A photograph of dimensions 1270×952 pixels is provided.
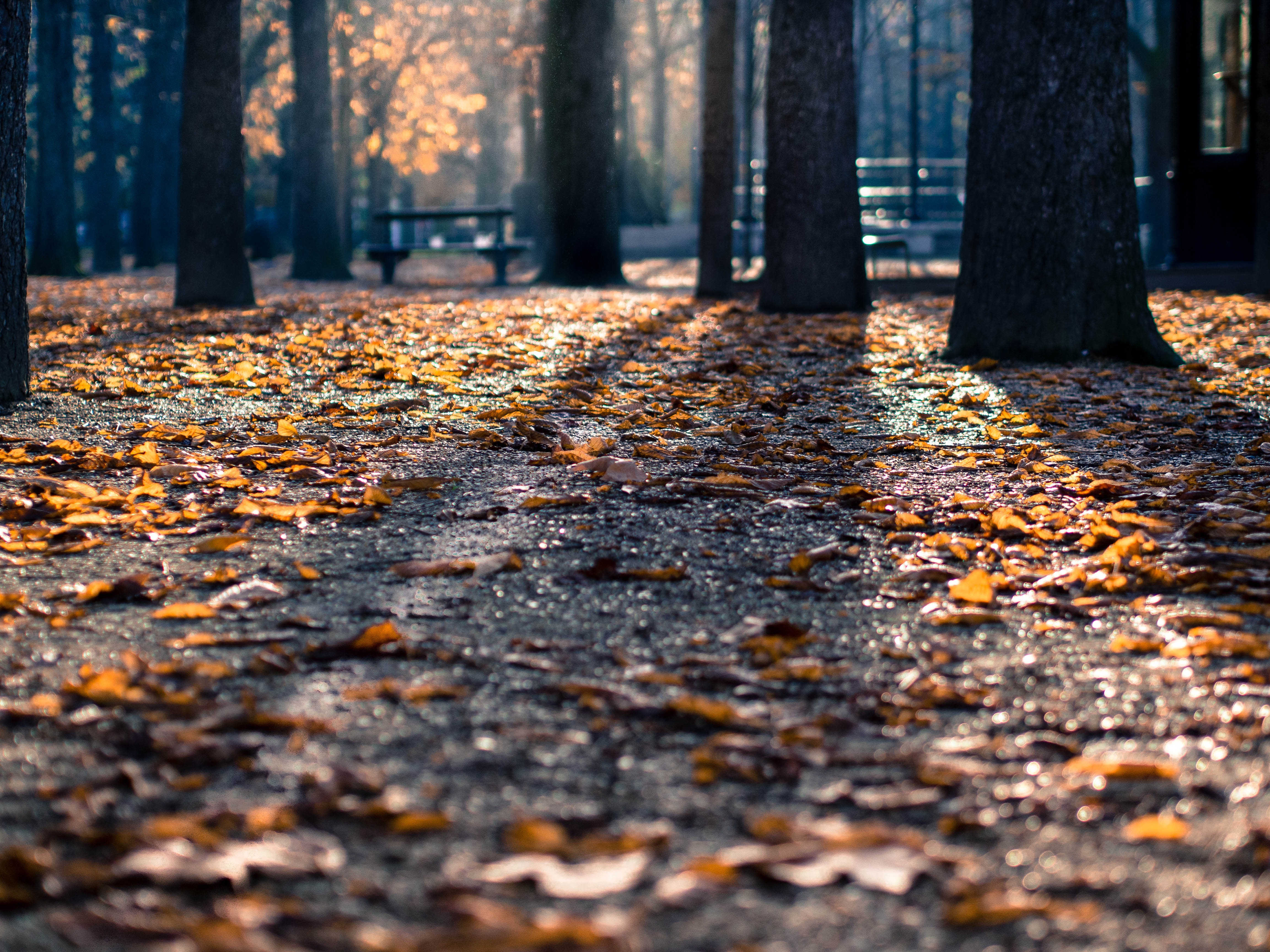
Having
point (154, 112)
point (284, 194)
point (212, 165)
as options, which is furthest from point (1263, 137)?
point (154, 112)

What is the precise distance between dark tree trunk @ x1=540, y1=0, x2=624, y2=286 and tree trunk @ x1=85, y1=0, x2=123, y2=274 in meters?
12.2

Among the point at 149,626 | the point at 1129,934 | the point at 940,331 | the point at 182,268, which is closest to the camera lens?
the point at 1129,934

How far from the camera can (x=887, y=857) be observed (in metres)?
1.87

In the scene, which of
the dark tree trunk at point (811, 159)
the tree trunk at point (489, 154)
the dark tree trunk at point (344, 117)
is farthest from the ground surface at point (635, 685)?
the tree trunk at point (489, 154)

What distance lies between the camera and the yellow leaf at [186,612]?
10.1 ft

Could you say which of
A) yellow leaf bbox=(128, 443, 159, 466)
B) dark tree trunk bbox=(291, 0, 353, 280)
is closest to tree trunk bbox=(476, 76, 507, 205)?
dark tree trunk bbox=(291, 0, 353, 280)

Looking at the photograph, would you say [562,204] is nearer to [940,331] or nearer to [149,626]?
[940,331]

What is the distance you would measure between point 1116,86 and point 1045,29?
1.81 ft

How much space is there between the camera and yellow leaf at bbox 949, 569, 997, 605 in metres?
3.21

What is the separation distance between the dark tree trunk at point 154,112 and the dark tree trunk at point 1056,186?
71.3 feet

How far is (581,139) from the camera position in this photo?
16.1m

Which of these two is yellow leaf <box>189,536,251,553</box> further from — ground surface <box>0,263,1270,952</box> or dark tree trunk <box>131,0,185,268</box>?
dark tree trunk <box>131,0,185,268</box>

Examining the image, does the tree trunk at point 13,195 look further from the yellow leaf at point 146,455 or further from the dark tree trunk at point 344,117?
the dark tree trunk at point 344,117

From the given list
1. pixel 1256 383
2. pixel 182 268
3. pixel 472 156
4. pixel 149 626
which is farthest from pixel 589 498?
pixel 472 156
